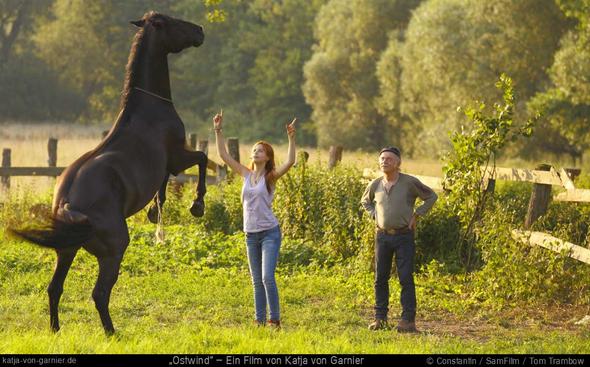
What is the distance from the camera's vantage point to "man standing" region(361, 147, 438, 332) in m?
9.30

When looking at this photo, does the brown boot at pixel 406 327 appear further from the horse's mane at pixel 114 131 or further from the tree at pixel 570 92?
the tree at pixel 570 92

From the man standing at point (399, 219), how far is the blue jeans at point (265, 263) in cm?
114

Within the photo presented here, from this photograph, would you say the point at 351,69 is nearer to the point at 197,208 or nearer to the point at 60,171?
the point at 60,171

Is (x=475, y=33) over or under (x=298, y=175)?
over

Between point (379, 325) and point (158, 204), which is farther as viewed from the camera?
point (379, 325)

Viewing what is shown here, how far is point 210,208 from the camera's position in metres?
16.7

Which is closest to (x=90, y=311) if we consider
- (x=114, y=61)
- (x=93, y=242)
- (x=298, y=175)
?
(x=93, y=242)

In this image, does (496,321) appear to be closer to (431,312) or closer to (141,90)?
(431,312)

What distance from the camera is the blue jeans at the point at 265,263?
28.8ft

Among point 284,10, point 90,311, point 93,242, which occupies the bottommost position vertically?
point 90,311

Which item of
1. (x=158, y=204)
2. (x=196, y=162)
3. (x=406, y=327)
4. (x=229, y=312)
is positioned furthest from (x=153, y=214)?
(x=406, y=327)

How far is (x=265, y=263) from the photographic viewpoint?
8.78m

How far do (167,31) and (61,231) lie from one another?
2.14 meters

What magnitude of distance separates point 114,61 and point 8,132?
21180 mm
